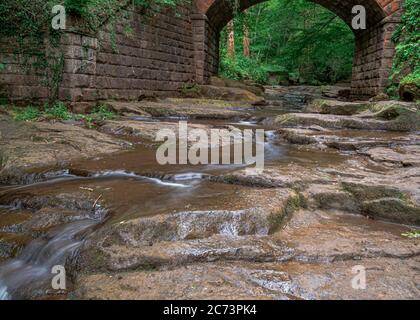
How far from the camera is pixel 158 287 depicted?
205 cm

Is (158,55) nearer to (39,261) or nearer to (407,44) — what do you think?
(407,44)

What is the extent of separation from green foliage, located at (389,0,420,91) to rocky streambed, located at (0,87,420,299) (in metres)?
8.20

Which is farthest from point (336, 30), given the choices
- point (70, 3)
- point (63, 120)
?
point (63, 120)

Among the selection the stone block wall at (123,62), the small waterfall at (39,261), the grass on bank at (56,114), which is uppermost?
the stone block wall at (123,62)

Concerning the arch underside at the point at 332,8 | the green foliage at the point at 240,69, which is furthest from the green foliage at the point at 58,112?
the green foliage at the point at 240,69

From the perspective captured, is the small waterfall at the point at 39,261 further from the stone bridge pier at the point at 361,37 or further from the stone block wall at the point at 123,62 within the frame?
the stone bridge pier at the point at 361,37

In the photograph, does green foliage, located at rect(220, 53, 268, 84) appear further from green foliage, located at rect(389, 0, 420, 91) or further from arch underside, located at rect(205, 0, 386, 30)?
green foliage, located at rect(389, 0, 420, 91)

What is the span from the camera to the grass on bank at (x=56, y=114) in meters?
7.77

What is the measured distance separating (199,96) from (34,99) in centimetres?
649

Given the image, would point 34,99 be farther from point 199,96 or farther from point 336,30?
point 336,30

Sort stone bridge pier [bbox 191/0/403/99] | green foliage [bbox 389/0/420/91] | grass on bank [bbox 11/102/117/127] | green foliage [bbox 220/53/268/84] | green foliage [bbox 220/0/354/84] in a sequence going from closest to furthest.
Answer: grass on bank [bbox 11/102/117/127] < green foliage [bbox 389/0/420/91] < stone bridge pier [bbox 191/0/403/99] < green foliage [bbox 220/53/268/84] < green foliage [bbox 220/0/354/84]

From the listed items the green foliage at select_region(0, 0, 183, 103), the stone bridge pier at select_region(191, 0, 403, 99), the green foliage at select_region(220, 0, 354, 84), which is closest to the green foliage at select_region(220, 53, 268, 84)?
the green foliage at select_region(220, 0, 354, 84)

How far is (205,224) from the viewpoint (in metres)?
2.72

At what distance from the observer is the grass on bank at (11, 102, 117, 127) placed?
7.77m
